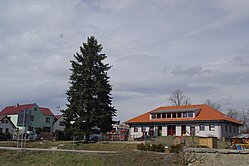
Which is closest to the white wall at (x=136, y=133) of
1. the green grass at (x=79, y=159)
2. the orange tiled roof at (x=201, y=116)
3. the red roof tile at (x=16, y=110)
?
the orange tiled roof at (x=201, y=116)

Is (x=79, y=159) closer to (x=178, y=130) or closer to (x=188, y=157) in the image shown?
(x=188, y=157)

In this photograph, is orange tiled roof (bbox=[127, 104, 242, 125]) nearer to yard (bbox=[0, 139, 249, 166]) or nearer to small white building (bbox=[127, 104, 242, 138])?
small white building (bbox=[127, 104, 242, 138])

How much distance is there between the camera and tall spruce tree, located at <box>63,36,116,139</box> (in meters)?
42.5

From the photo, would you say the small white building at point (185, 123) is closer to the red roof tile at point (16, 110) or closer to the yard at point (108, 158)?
Answer: the yard at point (108, 158)

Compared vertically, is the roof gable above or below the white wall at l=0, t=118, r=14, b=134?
above

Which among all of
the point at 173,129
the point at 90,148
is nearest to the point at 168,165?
the point at 90,148

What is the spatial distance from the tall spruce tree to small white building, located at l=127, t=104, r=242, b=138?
10.1m

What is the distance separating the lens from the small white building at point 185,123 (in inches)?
1826

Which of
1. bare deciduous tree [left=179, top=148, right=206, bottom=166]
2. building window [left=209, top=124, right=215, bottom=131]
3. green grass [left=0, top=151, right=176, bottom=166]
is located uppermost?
building window [left=209, top=124, right=215, bottom=131]

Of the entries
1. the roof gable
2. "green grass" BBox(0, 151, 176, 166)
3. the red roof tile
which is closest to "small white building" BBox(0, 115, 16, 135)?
the roof gable

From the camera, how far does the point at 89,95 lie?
43.6m

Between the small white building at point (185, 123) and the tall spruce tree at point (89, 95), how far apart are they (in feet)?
33.0

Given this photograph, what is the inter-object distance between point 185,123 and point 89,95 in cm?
1562

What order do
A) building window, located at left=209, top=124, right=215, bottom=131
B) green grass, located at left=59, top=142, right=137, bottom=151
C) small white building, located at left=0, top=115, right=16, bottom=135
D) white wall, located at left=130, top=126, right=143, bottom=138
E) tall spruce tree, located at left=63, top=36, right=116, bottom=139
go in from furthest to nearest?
1. small white building, located at left=0, top=115, right=16, bottom=135
2. white wall, located at left=130, top=126, right=143, bottom=138
3. building window, located at left=209, top=124, right=215, bottom=131
4. tall spruce tree, located at left=63, top=36, right=116, bottom=139
5. green grass, located at left=59, top=142, right=137, bottom=151
